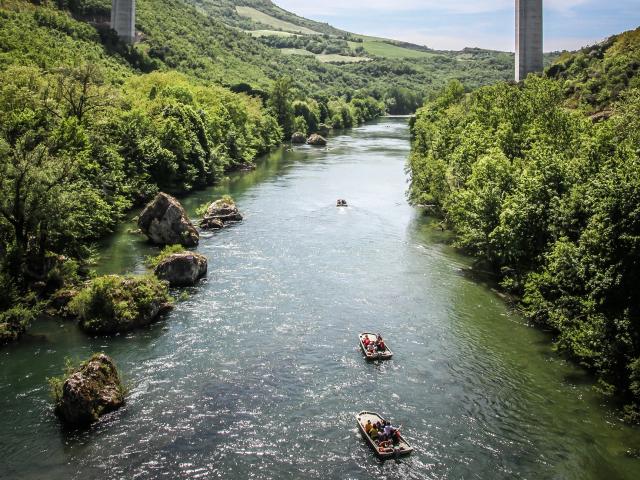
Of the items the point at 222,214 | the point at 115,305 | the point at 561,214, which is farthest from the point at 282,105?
the point at 561,214

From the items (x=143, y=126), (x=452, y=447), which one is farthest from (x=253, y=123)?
(x=452, y=447)

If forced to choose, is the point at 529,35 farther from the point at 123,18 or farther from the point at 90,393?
the point at 90,393

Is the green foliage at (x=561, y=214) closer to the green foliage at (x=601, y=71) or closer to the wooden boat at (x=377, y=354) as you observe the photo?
the wooden boat at (x=377, y=354)

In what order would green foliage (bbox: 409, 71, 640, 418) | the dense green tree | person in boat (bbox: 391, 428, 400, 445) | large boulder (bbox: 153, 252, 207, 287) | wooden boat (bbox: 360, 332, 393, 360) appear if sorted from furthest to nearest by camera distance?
the dense green tree
large boulder (bbox: 153, 252, 207, 287)
wooden boat (bbox: 360, 332, 393, 360)
green foliage (bbox: 409, 71, 640, 418)
person in boat (bbox: 391, 428, 400, 445)

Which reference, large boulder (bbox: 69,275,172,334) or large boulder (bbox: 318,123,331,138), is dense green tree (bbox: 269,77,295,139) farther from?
large boulder (bbox: 69,275,172,334)

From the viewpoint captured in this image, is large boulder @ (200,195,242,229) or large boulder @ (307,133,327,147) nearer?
large boulder @ (200,195,242,229)

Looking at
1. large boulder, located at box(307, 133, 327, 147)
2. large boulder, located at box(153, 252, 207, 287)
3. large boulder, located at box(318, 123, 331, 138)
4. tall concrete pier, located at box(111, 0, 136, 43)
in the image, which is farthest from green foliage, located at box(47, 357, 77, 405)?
large boulder, located at box(318, 123, 331, 138)

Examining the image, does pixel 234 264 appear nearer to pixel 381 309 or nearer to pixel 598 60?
pixel 381 309
